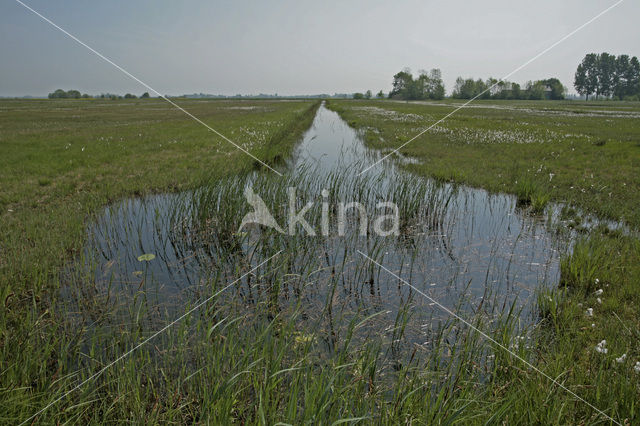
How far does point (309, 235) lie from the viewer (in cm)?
633

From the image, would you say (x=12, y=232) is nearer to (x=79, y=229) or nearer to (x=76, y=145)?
(x=79, y=229)

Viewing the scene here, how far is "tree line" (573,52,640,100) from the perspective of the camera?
79.6m

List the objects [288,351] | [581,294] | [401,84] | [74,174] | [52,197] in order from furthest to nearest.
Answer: [401,84]
[74,174]
[52,197]
[581,294]
[288,351]

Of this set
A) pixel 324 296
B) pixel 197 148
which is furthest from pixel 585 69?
pixel 324 296

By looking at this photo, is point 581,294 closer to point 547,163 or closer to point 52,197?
point 547,163

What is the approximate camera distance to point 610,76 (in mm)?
82750

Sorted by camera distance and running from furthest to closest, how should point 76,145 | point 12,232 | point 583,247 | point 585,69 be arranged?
1. point 585,69
2. point 76,145
3. point 12,232
4. point 583,247

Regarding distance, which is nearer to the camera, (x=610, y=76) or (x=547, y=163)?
(x=547, y=163)

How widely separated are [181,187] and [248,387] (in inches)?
324

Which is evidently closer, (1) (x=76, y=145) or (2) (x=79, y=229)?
(2) (x=79, y=229)

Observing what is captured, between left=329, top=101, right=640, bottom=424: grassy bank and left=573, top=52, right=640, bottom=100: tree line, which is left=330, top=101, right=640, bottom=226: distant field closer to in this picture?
left=329, top=101, right=640, bottom=424: grassy bank

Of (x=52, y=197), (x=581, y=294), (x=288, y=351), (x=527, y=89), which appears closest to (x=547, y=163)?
(x=581, y=294)

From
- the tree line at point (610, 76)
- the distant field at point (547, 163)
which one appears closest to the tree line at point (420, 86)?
the tree line at point (610, 76)

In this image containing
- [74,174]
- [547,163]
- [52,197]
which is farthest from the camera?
[547,163]
